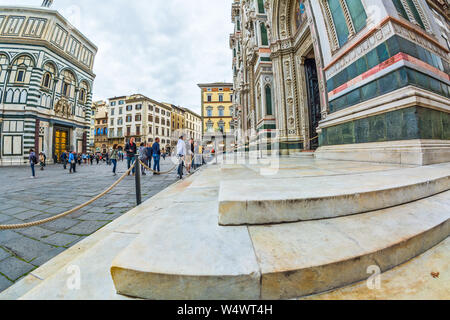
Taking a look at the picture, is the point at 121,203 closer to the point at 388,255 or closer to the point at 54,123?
the point at 388,255

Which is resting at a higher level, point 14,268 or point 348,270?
point 348,270

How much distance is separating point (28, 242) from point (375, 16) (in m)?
7.10

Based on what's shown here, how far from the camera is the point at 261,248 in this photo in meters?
0.89

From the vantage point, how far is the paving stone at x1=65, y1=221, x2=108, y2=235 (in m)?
1.91

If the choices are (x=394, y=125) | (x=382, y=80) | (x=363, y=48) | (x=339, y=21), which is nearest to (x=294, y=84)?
(x=339, y=21)

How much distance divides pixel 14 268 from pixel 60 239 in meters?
0.44

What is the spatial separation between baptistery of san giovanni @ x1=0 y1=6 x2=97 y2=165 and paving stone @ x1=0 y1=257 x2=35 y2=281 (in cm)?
1705

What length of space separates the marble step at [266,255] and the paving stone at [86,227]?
138cm

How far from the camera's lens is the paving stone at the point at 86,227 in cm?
191

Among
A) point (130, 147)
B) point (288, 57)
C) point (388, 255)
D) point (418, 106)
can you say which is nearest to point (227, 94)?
point (288, 57)

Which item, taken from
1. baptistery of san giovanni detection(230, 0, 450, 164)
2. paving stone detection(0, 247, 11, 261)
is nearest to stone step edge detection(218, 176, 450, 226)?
paving stone detection(0, 247, 11, 261)

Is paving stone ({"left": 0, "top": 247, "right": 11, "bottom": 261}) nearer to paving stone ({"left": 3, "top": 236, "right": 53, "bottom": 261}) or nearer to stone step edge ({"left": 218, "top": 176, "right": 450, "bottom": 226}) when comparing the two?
paving stone ({"left": 3, "top": 236, "right": 53, "bottom": 261})

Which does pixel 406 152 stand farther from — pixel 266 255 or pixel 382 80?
pixel 266 255

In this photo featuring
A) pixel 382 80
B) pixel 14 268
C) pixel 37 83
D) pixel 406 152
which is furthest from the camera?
pixel 37 83
